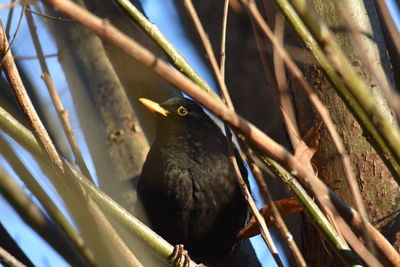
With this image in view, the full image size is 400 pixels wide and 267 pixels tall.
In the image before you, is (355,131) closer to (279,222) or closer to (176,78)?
(279,222)

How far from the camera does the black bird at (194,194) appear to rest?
419 centimetres

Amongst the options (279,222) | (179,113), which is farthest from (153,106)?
(279,222)

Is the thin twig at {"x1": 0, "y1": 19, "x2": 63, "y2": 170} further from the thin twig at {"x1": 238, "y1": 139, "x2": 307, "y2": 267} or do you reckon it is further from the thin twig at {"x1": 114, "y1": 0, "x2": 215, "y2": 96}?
the thin twig at {"x1": 238, "y1": 139, "x2": 307, "y2": 267}

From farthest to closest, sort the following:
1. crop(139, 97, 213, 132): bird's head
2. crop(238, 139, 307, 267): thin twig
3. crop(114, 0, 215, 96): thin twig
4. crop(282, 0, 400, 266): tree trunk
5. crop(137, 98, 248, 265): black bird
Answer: crop(139, 97, 213, 132): bird's head < crop(137, 98, 248, 265): black bird < crop(282, 0, 400, 266): tree trunk < crop(114, 0, 215, 96): thin twig < crop(238, 139, 307, 267): thin twig

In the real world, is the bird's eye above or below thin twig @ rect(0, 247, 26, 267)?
above

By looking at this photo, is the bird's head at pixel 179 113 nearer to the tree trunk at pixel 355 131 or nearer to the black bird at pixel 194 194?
the black bird at pixel 194 194

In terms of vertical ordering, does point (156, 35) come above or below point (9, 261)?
above

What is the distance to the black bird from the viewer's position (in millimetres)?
4191

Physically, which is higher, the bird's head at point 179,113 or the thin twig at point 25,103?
the bird's head at point 179,113

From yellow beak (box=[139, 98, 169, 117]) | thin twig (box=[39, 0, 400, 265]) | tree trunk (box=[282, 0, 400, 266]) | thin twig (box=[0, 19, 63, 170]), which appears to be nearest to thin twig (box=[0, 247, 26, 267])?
thin twig (box=[0, 19, 63, 170])

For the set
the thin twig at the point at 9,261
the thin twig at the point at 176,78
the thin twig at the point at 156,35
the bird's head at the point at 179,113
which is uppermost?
the bird's head at the point at 179,113

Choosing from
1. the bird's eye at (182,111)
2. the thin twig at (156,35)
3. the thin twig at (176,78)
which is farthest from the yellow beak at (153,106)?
the thin twig at (176,78)

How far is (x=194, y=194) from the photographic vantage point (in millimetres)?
4191

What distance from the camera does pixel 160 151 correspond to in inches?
171
